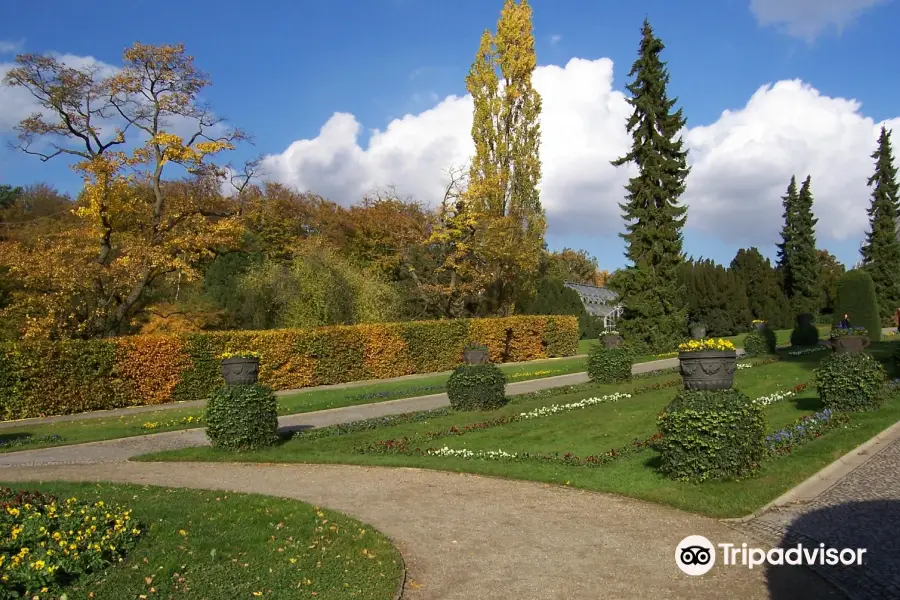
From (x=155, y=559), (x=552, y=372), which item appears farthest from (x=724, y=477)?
(x=552, y=372)

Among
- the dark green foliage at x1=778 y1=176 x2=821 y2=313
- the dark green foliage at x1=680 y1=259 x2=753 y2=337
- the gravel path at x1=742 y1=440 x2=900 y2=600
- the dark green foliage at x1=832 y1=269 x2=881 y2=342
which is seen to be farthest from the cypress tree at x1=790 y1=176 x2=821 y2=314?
the gravel path at x1=742 y1=440 x2=900 y2=600

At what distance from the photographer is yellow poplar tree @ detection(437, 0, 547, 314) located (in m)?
35.2

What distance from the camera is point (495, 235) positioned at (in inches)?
1347

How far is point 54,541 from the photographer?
528cm

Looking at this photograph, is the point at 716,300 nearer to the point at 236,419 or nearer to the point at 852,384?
the point at 852,384

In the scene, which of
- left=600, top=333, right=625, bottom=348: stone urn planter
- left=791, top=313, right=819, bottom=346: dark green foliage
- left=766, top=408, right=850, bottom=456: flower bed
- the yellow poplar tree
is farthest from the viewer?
the yellow poplar tree

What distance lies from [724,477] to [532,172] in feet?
97.9

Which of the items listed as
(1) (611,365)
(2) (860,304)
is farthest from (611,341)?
(2) (860,304)

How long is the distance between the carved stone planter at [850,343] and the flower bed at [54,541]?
11633mm

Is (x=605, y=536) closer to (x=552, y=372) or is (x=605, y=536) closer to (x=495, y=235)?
(x=552, y=372)

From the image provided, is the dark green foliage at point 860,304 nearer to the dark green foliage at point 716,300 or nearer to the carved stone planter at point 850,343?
the dark green foliage at point 716,300

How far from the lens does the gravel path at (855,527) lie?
498 centimetres

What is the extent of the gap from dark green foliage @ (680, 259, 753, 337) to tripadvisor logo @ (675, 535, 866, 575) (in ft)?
127

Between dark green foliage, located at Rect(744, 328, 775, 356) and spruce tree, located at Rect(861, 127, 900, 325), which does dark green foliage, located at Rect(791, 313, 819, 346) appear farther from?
spruce tree, located at Rect(861, 127, 900, 325)
